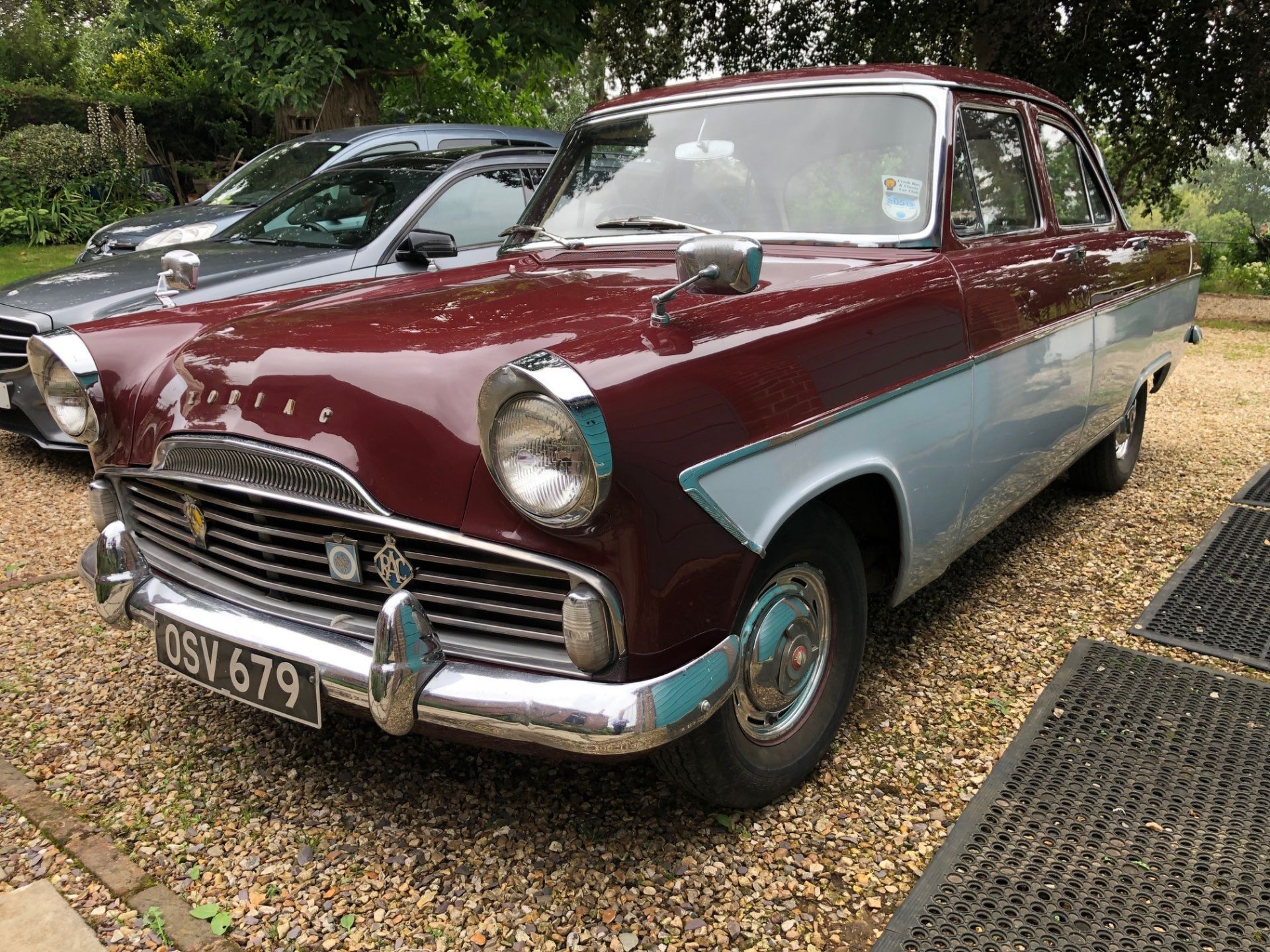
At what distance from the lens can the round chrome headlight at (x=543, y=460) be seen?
1.66m

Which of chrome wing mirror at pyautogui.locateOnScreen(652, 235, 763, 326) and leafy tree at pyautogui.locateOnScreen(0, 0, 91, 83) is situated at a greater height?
leafy tree at pyautogui.locateOnScreen(0, 0, 91, 83)

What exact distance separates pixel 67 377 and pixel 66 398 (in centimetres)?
6

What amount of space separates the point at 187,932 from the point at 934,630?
2.43 meters

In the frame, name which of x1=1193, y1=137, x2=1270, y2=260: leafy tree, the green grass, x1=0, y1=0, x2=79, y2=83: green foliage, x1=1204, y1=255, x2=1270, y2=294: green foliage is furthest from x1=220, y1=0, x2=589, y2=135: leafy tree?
x1=1193, y1=137, x2=1270, y2=260: leafy tree

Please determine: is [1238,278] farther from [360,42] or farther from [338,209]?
[338,209]

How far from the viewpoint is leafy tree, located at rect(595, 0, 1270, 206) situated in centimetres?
1112

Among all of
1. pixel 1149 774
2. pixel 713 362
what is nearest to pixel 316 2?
pixel 713 362

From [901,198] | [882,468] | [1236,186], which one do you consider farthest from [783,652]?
[1236,186]

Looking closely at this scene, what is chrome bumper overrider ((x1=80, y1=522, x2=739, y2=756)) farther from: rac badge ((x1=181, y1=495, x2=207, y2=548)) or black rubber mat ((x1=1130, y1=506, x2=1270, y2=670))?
black rubber mat ((x1=1130, y1=506, x2=1270, y2=670))

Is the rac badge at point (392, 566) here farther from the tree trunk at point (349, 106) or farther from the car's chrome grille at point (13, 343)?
the tree trunk at point (349, 106)

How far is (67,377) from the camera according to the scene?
250 centimetres

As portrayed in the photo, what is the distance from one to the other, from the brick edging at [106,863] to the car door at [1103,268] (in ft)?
11.2

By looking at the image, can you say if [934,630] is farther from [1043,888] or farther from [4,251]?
[4,251]

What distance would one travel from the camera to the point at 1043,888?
2047 mm
